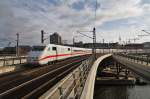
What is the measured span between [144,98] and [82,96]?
30.2 m

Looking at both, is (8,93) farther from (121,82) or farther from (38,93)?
(121,82)

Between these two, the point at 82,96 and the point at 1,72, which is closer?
the point at 82,96

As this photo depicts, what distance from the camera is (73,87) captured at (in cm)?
1066

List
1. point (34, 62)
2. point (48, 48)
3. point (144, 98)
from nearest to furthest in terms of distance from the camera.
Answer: point (34, 62), point (48, 48), point (144, 98)

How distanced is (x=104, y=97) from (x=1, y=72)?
60.6 feet

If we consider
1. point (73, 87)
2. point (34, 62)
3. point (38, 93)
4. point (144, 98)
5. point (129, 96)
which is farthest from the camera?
point (129, 96)

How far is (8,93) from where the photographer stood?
14.0 meters

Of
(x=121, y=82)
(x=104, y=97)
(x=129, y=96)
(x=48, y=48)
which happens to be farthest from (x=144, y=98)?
(x=48, y=48)

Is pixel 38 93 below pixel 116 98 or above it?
above

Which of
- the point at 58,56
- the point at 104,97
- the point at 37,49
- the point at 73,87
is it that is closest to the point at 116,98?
the point at 104,97

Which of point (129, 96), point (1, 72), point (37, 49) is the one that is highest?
point (37, 49)

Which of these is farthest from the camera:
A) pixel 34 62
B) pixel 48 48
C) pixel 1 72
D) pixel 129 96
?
pixel 129 96

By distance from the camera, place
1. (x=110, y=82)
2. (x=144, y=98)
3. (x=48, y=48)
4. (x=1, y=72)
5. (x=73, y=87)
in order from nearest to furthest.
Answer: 1. (x=73, y=87)
2. (x=1, y=72)
3. (x=48, y=48)
4. (x=144, y=98)
5. (x=110, y=82)

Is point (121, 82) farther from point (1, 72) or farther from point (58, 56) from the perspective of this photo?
point (1, 72)
